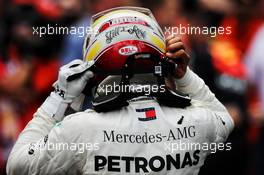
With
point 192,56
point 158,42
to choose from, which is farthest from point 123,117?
point 192,56

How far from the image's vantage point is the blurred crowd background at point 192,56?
8.66 metres

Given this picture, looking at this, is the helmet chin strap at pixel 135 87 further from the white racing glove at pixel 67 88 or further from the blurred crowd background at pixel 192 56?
the blurred crowd background at pixel 192 56

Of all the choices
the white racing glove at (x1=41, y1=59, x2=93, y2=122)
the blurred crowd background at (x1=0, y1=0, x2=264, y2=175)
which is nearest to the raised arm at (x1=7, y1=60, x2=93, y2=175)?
the white racing glove at (x1=41, y1=59, x2=93, y2=122)

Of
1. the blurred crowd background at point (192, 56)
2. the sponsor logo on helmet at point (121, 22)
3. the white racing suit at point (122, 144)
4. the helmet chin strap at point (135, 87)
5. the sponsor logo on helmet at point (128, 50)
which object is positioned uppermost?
the blurred crowd background at point (192, 56)

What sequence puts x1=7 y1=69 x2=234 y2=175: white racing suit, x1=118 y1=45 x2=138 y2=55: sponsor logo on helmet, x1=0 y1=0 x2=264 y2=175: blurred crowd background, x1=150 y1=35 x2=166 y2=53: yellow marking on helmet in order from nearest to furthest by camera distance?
1. x1=7 y1=69 x2=234 y2=175: white racing suit
2. x1=118 y1=45 x2=138 y2=55: sponsor logo on helmet
3. x1=150 y1=35 x2=166 y2=53: yellow marking on helmet
4. x1=0 y1=0 x2=264 y2=175: blurred crowd background

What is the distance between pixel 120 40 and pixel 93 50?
0.57ft

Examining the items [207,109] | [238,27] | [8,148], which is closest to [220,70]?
[238,27]

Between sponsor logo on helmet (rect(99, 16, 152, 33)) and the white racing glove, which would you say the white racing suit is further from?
sponsor logo on helmet (rect(99, 16, 152, 33))

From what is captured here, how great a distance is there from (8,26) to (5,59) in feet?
1.27

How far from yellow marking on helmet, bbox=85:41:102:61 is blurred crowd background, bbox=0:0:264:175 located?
9.60 feet

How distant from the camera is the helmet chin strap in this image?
17.1 feet

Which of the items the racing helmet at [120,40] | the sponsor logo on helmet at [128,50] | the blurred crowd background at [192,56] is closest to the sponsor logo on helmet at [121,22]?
the racing helmet at [120,40]

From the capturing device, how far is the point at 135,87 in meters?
5.27

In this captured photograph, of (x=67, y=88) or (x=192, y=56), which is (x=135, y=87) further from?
(x=192, y=56)
